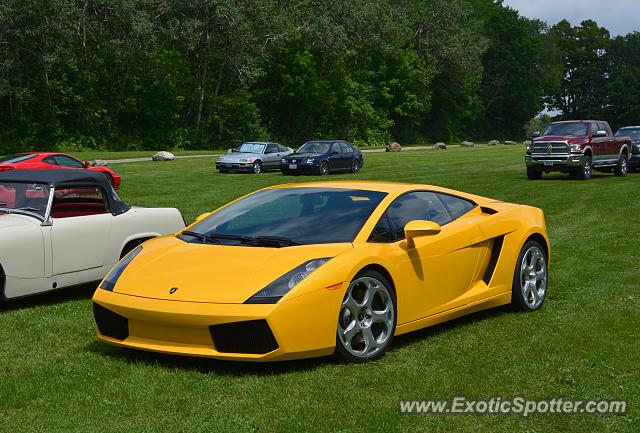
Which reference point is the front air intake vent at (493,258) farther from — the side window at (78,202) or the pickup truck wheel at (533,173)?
the pickup truck wheel at (533,173)

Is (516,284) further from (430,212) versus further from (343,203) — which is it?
(343,203)

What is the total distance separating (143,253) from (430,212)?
2428 mm

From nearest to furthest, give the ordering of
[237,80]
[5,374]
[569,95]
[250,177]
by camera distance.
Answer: [5,374] < [250,177] < [237,80] < [569,95]

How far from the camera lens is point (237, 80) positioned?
6625 cm

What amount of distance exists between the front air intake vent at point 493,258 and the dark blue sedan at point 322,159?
26.7 metres

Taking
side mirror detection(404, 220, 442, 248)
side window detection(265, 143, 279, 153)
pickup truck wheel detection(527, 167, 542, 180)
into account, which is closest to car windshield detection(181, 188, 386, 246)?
side mirror detection(404, 220, 442, 248)

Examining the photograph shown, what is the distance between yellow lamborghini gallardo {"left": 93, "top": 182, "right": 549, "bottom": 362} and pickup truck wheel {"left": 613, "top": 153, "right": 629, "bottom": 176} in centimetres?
2388

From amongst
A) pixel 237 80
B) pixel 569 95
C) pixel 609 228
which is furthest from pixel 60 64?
pixel 569 95

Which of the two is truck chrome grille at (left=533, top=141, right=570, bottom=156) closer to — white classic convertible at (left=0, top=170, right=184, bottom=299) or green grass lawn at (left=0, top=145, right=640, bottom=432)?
green grass lawn at (left=0, top=145, right=640, bottom=432)

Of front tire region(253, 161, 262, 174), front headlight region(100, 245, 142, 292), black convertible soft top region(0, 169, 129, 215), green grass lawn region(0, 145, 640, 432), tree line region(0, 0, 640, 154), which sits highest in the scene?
tree line region(0, 0, 640, 154)

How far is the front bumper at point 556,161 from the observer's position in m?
28.1

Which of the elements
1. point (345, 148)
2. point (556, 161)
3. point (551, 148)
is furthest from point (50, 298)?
point (345, 148)

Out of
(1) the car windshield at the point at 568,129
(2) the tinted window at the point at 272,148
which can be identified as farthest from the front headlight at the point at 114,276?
(2) the tinted window at the point at 272,148

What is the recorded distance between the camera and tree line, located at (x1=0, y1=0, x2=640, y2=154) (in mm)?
54594
